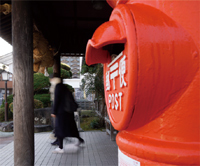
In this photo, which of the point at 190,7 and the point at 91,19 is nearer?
the point at 190,7

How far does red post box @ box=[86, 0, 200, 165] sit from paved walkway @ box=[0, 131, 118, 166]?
3.17 meters

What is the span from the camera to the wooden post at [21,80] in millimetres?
2951

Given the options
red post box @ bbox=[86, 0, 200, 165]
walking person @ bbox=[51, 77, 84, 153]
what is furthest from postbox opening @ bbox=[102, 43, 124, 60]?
walking person @ bbox=[51, 77, 84, 153]

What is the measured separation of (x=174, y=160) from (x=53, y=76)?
3.67 metres

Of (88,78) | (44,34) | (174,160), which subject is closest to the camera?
(174,160)

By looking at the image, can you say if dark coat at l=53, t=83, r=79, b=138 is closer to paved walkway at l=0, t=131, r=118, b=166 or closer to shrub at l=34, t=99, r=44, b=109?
paved walkway at l=0, t=131, r=118, b=166

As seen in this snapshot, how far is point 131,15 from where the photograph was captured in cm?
91

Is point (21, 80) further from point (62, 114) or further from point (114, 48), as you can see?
point (114, 48)


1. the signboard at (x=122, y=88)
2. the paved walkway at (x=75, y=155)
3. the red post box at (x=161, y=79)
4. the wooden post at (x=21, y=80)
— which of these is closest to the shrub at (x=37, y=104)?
the paved walkway at (x=75, y=155)

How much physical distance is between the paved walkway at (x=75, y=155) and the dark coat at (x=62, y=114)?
549mm

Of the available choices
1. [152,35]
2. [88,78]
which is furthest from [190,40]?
[88,78]

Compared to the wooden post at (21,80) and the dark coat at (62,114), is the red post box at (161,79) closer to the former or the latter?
the wooden post at (21,80)

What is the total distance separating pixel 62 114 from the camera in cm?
404

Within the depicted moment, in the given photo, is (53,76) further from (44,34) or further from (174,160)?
(174,160)
